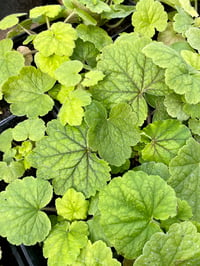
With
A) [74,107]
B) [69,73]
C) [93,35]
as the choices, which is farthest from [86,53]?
[74,107]

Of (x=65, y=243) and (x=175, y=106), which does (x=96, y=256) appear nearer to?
(x=65, y=243)

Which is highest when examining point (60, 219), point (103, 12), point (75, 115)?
point (103, 12)

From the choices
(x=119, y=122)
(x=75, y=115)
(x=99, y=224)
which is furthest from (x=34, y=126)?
(x=99, y=224)

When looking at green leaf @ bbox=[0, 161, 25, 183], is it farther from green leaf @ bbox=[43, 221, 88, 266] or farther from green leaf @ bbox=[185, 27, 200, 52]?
green leaf @ bbox=[185, 27, 200, 52]

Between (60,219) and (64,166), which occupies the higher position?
(64,166)

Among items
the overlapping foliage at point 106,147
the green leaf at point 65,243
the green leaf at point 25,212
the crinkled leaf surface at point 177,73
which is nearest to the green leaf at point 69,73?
the overlapping foliage at point 106,147

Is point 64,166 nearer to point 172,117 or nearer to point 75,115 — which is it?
point 75,115
